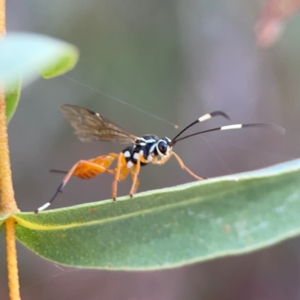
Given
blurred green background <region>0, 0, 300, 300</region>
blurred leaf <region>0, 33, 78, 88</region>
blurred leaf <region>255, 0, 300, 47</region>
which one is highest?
blurred leaf <region>255, 0, 300, 47</region>

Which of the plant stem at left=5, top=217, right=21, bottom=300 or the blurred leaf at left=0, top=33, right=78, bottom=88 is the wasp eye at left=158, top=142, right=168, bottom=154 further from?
the blurred leaf at left=0, top=33, right=78, bottom=88

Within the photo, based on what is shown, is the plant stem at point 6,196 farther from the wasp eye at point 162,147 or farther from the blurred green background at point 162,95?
the blurred green background at point 162,95

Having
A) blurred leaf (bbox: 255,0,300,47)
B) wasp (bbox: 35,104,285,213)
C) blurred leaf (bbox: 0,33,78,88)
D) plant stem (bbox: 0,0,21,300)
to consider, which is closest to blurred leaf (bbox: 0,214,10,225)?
plant stem (bbox: 0,0,21,300)

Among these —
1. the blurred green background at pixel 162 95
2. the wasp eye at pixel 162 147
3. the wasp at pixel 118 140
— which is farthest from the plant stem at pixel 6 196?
the blurred green background at pixel 162 95

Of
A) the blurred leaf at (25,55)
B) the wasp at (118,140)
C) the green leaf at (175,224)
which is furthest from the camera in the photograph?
the wasp at (118,140)

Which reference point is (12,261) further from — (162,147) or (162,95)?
(162,95)

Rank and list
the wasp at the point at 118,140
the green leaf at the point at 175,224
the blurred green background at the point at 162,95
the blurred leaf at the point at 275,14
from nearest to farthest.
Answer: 1. the green leaf at the point at 175,224
2. the blurred leaf at the point at 275,14
3. the wasp at the point at 118,140
4. the blurred green background at the point at 162,95
